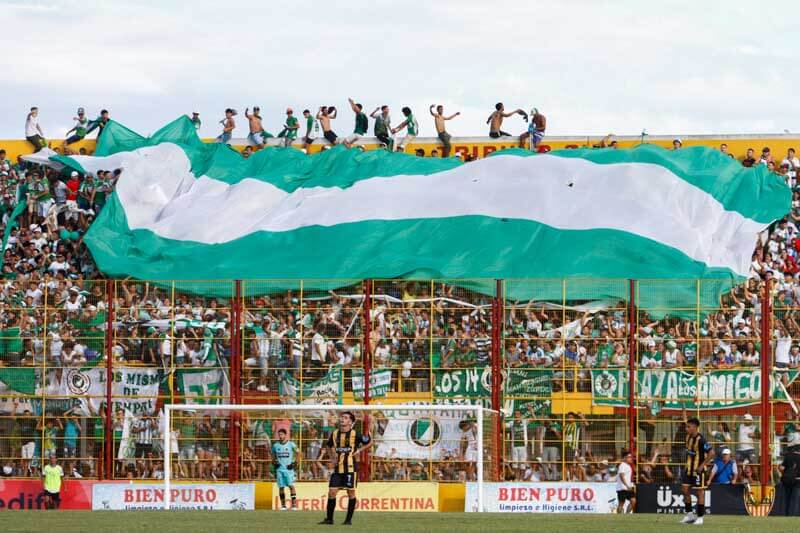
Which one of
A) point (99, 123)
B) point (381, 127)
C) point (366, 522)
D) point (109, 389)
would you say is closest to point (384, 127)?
Result: point (381, 127)

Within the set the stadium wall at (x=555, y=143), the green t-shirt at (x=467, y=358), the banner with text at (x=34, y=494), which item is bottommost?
the banner with text at (x=34, y=494)

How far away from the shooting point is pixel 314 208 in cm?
3784

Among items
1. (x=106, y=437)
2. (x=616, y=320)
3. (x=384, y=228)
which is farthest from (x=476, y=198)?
(x=106, y=437)

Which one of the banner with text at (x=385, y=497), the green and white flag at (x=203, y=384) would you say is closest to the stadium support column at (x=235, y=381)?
the green and white flag at (x=203, y=384)

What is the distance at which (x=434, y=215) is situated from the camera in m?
37.2

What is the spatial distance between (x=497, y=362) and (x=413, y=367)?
168cm

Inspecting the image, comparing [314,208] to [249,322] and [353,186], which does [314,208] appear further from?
[249,322]

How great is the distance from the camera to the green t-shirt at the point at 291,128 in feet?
136

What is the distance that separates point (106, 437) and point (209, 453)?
2.11 meters

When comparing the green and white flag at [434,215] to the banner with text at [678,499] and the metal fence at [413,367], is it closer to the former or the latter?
the metal fence at [413,367]

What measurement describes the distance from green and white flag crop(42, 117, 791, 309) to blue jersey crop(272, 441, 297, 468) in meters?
9.02

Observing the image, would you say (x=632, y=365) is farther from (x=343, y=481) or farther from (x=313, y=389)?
(x=343, y=481)

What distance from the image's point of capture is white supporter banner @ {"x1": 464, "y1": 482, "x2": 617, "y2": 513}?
26391mm

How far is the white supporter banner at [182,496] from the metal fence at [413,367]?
1069mm
